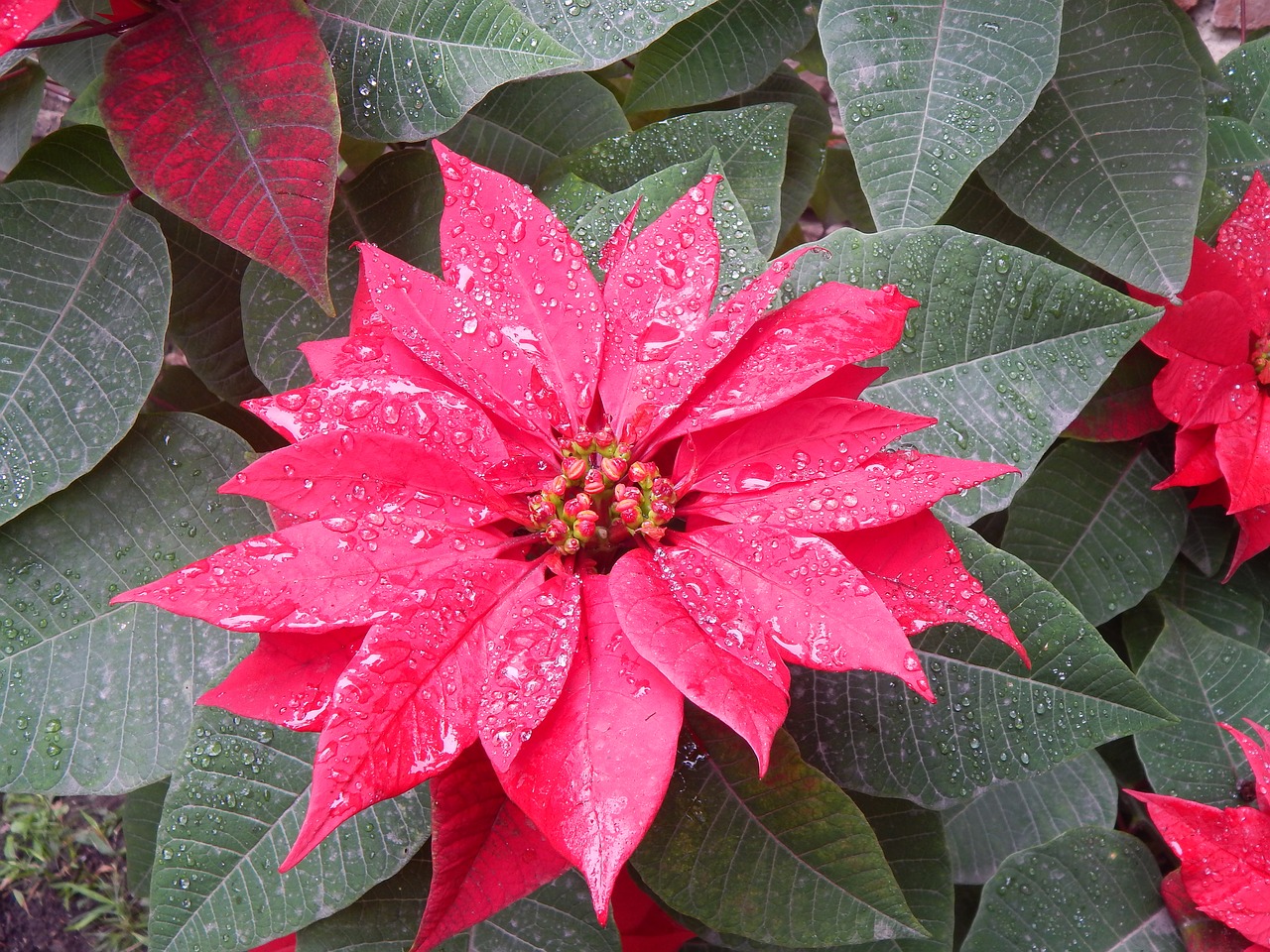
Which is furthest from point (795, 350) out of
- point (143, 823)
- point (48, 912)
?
point (48, 912)

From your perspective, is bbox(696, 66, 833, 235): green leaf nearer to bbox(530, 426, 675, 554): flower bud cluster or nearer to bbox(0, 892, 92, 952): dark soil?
bbox(530, 426, 675, 554): flower bud cluster

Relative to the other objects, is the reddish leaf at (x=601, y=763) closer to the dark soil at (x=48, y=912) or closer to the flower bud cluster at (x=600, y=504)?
the flower bud cluster at (x=600, y=504)

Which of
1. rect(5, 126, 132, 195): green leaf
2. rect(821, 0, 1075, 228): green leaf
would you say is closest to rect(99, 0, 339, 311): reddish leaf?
rect(5, 126, 132, 195): green leaf

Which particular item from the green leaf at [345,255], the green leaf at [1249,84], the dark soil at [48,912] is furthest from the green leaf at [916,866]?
the dark soil at [48,912]

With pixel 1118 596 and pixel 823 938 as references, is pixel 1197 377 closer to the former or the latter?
pixel 1118 596

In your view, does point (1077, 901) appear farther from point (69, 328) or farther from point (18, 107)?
point (18, 107)

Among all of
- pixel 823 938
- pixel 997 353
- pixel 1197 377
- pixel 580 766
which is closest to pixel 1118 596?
pixel 1197 377
